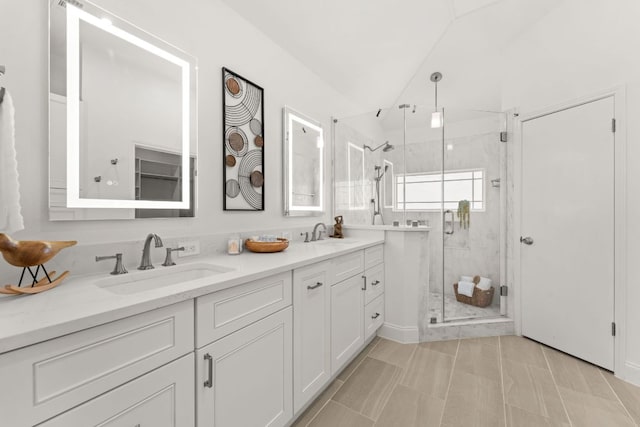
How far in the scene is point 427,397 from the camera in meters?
1.72

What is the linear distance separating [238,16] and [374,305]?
249 cm

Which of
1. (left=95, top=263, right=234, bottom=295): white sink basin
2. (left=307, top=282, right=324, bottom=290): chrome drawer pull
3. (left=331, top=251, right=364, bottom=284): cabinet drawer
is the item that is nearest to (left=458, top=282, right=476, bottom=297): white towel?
(left=331, top=251, right=364, bottom=284): cabinet drawer

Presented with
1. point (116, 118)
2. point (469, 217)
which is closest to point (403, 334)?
point (469, 217)

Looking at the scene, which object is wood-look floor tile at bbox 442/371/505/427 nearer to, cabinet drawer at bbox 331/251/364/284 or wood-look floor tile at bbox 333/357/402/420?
wood-look floor tile at bbox 333/357/402/420

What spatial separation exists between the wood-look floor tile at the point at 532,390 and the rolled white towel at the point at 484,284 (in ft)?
3.27

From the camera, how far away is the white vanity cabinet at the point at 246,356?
0.98 metres

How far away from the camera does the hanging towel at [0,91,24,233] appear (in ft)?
2.87

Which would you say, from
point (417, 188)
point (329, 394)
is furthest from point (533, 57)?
point (329, 394)

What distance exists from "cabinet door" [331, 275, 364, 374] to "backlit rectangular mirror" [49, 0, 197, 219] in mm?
1123

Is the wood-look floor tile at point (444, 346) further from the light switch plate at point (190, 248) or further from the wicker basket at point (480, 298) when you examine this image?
the light switch plate at point (190, 248)

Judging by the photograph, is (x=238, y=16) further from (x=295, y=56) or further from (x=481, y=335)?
(x=481, y=335)

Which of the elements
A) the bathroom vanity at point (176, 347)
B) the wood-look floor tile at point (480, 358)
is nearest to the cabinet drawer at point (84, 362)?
the bathroom vanity at point (176, 347)

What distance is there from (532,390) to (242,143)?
8.54 feet

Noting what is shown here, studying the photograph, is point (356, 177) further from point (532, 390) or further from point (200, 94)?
point (532, 390)
